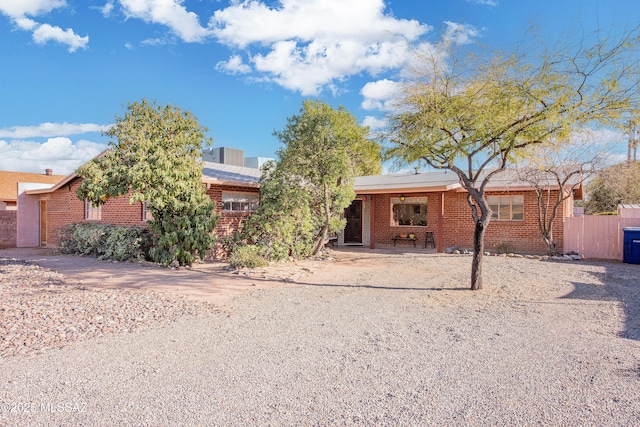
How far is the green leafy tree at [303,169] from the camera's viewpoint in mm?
12305

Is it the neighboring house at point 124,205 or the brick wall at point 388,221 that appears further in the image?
the brick wall at point 388,221

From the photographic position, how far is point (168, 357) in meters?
4.60

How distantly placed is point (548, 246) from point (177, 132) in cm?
1223

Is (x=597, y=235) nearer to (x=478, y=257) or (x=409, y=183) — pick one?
(x=409, y=183)

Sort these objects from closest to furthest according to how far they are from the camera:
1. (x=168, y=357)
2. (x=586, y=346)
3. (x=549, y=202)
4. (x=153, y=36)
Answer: (x=168, y=357) < (x=586, y=346) < (x=153, y=36) < (x=549, y=202)

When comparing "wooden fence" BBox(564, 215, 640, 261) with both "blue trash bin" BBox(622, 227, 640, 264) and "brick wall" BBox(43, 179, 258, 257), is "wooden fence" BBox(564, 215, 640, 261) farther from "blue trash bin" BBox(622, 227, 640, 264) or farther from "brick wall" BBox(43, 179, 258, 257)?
"brick wall" BBox(43, 179, 258, 257)

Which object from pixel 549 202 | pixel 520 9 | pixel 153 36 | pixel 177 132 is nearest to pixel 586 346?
pixel 520 9

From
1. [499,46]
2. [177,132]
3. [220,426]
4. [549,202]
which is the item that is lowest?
[220,426]

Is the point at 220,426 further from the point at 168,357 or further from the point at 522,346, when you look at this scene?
the point at 522,346

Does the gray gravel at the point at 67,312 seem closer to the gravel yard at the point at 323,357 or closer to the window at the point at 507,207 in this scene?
the gravel yard at the point at 323,357

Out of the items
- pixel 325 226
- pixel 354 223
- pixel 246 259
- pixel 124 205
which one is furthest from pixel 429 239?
pixel 124 205

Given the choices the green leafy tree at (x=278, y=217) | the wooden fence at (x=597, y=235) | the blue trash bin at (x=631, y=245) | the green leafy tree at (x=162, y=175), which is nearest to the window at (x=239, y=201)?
the green leafy tree at (x=278, y=217)

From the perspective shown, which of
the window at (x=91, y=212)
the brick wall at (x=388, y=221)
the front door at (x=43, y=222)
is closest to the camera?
the window at (x=91, y=212)

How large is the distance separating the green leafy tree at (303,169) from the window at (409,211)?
18.2ft
